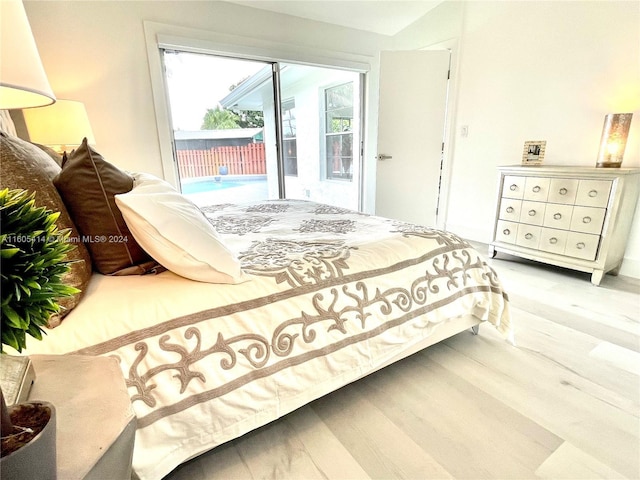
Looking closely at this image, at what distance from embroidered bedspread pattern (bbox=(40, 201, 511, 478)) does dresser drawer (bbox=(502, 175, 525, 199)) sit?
1510 mm

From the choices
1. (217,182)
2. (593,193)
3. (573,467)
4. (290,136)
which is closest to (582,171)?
(593,193)

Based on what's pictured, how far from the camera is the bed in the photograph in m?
0.83

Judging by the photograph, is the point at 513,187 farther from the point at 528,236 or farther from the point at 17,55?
the point at 17,55

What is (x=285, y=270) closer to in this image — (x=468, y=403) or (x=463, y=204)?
(x=468, y=403)

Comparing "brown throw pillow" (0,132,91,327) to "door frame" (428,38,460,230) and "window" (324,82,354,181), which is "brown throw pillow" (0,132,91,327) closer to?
"door frame" (428,38,460,230)

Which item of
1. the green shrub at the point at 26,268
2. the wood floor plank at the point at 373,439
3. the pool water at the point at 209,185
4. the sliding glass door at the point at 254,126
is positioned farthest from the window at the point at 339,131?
the green shrub at the point at 26,268

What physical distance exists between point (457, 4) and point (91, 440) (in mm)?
4342

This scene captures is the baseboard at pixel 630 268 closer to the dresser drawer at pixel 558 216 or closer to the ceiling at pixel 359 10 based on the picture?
the dresser drawer at pixel 558 216

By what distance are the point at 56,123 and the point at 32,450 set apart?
8.29 feet

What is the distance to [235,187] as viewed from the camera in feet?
14.0

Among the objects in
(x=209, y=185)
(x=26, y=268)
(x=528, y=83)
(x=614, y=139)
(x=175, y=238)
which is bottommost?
(x=209, y=185)

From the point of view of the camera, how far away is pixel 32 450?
0.38 m

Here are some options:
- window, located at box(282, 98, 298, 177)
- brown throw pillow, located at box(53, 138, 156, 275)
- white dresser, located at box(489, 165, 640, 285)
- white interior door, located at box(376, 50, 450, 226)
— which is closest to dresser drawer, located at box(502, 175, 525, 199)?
white dresser, located at box(489, 165, 640, 285)

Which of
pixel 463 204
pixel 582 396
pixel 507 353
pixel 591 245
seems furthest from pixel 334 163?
pixel 582 396
